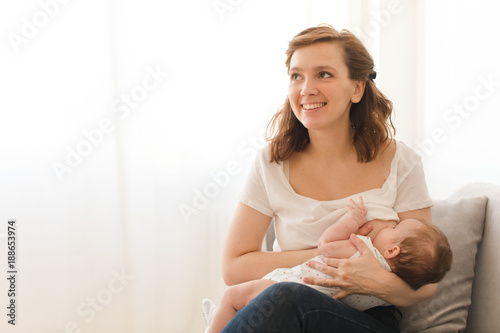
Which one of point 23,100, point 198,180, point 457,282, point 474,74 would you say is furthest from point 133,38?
point 457,282

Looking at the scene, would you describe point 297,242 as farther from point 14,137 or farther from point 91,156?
point 14,137

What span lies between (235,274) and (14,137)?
4.58 ft

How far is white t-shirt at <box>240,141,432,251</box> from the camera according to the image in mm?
1703

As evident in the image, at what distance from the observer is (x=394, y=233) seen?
5.10 ft

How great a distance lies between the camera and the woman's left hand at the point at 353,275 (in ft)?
4.93

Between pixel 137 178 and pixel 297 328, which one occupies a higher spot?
pixel 137 178

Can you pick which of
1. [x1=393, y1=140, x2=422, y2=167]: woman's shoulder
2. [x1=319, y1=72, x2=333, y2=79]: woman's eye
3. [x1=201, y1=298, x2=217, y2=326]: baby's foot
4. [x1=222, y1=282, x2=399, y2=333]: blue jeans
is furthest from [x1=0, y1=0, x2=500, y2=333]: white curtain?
[x1=222, y1=282, x2=399, y2=333]: blue jeans

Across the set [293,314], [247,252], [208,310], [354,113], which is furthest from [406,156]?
[208,310]

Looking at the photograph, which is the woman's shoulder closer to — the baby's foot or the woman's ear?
the woman's ear

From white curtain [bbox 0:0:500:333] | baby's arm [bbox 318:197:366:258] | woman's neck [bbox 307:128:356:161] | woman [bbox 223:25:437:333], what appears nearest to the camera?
baby's arm [bbox 318:197:366:258]

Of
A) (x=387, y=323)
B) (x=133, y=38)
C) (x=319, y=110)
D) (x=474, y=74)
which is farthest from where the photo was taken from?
(x=133, y=38)

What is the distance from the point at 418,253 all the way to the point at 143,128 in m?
1.57

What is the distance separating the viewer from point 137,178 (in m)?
2.60

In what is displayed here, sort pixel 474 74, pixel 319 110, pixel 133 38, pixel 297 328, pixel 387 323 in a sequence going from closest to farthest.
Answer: pixel 297 328 < pixel 387 323 < pixel 319 110 < pixel 474 74 < pixel 133 38
